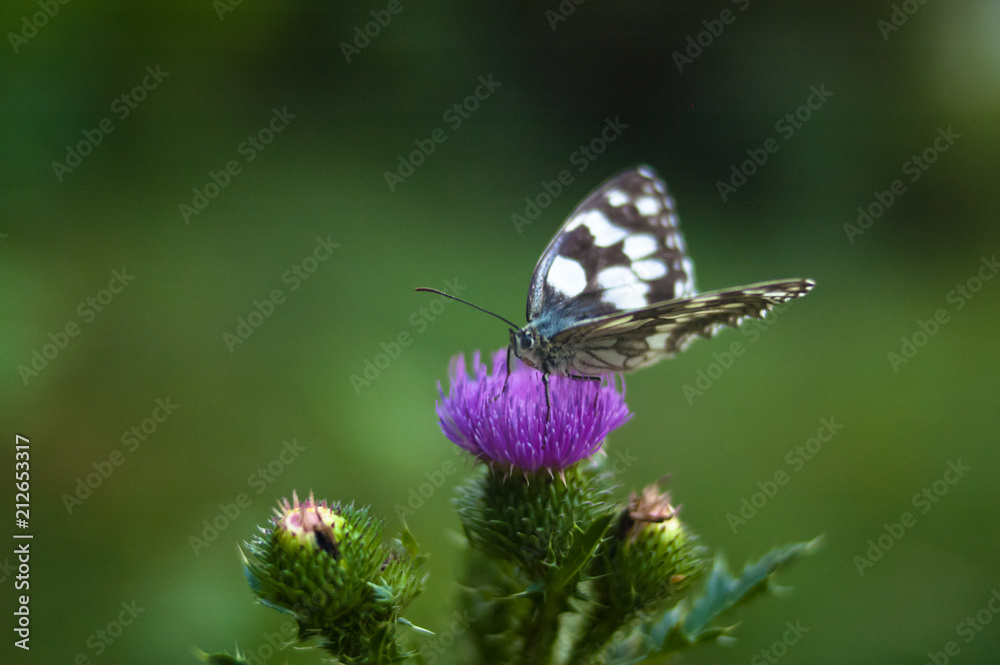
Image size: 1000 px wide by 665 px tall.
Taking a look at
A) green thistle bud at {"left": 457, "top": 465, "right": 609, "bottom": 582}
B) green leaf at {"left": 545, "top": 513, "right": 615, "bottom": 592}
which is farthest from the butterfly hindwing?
green leaf at {"left": 545, "top": 513, "right": 615, "bottom": 592}

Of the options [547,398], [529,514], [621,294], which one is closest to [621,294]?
[621,294]

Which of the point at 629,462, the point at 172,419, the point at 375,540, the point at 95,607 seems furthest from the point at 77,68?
the point at 375,540

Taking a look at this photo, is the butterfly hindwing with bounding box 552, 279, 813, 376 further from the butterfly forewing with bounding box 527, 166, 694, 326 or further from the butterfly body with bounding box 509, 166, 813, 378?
the butterfly forewing with bounding box 527, 166, 694, 326

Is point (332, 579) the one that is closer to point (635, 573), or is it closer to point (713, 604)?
point (635, 573)

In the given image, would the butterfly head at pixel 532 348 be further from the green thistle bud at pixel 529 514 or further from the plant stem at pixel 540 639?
the plant stem at pixel 540 639

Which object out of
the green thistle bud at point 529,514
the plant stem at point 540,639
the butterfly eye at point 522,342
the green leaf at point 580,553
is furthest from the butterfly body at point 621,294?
the plant stem at point 540,639

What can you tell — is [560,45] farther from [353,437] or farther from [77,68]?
[353,437]
